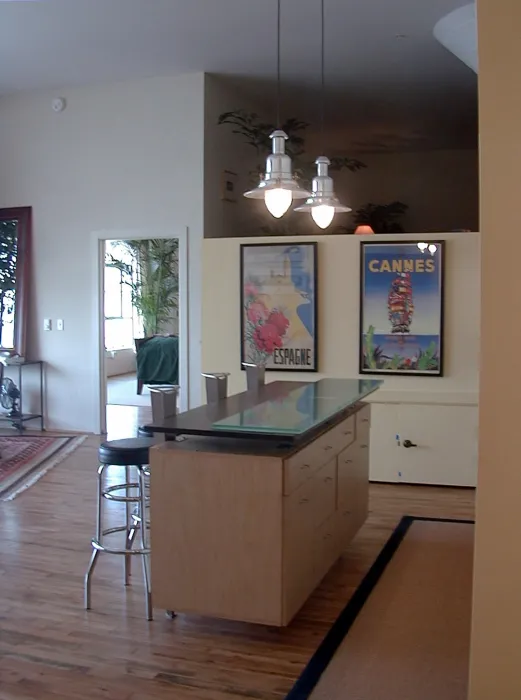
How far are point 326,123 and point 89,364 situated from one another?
4.24 metres

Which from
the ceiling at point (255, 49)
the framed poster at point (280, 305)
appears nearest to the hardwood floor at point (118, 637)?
the framed poster at point (280, 305)

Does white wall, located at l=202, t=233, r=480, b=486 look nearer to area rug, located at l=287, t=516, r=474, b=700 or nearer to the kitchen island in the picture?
area rug, located at l=287, t=516, r=474, b=700

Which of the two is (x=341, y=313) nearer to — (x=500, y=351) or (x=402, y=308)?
(x=402, y=308)

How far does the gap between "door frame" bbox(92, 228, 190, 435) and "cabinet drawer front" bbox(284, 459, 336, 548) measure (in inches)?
147

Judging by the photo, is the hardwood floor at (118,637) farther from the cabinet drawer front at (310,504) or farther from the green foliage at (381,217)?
the green foliage at (381,217)

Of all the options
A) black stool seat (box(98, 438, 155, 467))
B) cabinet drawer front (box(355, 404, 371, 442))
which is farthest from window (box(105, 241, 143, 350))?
black stool seat (box(98, 438, 155, 467))

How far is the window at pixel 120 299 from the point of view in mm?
11781

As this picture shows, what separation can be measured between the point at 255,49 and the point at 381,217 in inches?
141

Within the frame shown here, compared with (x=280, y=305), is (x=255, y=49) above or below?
above

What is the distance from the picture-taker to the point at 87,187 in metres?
7.71

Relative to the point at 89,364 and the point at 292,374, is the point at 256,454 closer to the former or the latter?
the point at 292,374

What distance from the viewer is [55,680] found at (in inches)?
112

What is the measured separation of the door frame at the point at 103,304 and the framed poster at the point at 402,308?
2146 mm

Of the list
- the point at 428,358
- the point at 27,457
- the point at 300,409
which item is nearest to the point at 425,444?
the point at 428,358
